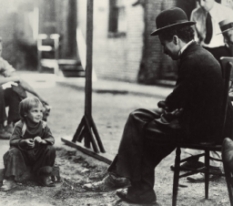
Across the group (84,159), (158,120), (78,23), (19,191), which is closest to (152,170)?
(158,120)

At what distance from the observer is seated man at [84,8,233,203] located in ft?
12.5

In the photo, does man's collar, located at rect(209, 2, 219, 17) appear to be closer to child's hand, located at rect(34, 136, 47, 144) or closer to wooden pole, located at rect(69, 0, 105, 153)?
wooden pole, located at rect(69, 0, 105, 153)

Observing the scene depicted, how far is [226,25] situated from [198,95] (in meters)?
1.94

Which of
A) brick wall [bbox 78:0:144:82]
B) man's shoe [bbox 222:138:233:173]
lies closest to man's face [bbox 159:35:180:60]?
man's shoe [bbox 222:138:233:173]

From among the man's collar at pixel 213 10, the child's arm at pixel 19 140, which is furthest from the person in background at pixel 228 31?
the child's arm at pixel 19 140

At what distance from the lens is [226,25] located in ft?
17.9

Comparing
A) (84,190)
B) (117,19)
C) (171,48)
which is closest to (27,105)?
(84,190)

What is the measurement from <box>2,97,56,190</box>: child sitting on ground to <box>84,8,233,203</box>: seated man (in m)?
0.87

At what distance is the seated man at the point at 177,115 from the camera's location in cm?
382

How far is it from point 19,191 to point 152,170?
4.34 ft

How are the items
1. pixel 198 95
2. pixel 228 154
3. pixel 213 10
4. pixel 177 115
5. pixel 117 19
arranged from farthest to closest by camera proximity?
pixel 117 19, pixel 213 10, pixel 177 115, pixel 198 95, pixel 228 154

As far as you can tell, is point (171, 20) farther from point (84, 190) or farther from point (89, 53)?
point (89, 53)

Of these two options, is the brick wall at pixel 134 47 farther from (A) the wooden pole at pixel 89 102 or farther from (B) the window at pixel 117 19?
(A) the wooden pole at pixel 89 102

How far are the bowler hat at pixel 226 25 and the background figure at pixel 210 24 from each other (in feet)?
0.18
